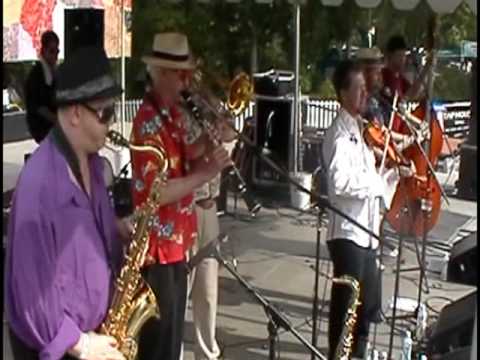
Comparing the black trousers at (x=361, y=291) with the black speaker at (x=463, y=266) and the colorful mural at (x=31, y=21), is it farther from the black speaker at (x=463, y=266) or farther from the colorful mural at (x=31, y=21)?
the colorful mural at (x=31, y=21)

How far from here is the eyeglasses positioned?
8.52 ft

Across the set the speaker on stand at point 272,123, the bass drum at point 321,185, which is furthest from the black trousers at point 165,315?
the speaker on stand at point 272,123

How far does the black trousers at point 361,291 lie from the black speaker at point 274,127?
14.3 feet

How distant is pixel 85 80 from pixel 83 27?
4.41 meters

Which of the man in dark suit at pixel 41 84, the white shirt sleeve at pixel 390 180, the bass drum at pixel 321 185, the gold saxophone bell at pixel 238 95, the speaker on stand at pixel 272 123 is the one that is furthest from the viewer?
the speaker on stand at pixel 272 123

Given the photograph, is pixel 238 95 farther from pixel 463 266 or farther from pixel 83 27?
pixel 83 27

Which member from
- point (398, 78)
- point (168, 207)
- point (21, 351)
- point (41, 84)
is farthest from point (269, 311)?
point (41, 84)

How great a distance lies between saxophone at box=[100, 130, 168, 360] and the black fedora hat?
141 mm

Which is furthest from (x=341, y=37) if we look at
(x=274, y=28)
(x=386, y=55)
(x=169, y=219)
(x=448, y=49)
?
(x=169, y=219)

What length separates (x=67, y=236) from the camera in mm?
2494

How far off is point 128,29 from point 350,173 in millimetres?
4542

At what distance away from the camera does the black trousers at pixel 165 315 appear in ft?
11.8

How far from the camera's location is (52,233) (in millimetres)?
2449

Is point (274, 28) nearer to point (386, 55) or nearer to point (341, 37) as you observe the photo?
point (341, 37)
